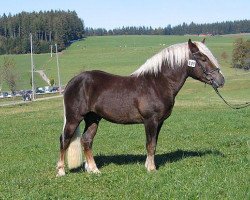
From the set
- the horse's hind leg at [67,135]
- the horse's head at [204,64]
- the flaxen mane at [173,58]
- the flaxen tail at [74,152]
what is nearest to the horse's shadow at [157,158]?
the flaxen tail at [74,152]

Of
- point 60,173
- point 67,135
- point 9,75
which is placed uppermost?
point 67,135

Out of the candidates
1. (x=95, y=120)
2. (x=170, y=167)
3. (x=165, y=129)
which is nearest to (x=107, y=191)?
(x=170, y=167)

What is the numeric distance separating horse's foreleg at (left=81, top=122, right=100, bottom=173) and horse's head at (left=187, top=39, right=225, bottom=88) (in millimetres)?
2754

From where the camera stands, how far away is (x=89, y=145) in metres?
10.3

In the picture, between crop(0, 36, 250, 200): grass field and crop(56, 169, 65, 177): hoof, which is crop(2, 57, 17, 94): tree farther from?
crop(56, 169, 65, 177): hoof

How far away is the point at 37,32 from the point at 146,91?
609 ft

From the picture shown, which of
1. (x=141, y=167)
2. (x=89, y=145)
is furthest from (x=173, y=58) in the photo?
(x=89, y=145)

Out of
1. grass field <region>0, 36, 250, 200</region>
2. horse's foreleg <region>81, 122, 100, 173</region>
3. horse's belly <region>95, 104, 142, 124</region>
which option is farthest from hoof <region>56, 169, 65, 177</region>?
horse's belly <region>95, 104, 142, 124</region>

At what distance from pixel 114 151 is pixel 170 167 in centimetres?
403

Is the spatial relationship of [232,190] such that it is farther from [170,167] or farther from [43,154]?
[43,154]

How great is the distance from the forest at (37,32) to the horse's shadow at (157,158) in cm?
16535

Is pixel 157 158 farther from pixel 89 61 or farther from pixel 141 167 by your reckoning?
pixel 89 61

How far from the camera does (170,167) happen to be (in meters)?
9.38

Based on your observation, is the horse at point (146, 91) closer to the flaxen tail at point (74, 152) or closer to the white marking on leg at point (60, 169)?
the white marking on leg at point (60, 169)
